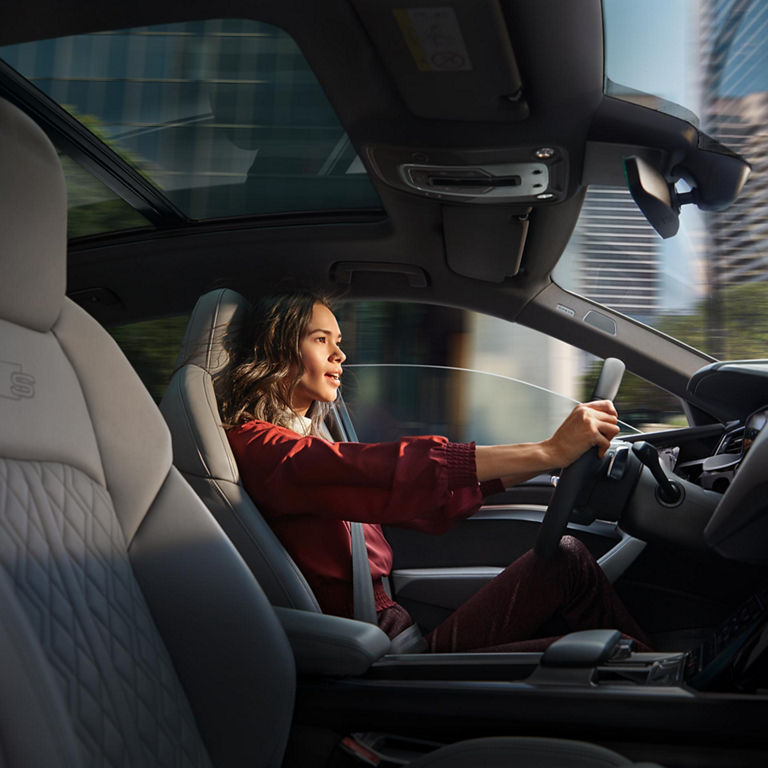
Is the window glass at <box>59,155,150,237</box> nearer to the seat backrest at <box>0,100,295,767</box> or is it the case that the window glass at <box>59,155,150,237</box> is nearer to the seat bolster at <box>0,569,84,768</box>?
the seat backrest at <box>0,100,295,767</box>

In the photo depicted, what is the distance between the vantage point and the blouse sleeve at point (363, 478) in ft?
4.64

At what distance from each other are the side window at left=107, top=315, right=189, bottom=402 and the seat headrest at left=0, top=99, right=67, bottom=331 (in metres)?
1.04

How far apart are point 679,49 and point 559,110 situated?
0.31 m

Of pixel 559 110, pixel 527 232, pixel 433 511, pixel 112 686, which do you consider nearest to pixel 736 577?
pixel 433 511

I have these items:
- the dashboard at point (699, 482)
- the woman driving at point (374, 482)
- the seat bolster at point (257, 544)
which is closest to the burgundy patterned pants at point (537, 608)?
the woman driving at point (374, 482)

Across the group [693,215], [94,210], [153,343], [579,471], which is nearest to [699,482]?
[579,471]

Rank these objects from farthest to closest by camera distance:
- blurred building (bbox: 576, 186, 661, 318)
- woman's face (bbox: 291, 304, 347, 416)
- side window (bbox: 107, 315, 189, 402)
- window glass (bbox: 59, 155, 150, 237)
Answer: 1. side window (bbox: 107, 315, 189, 402)
2. blurred building (bbox: 576, 186, 661, 318)
3. window glass (bbox: 59, 155, 150, 237)
4. woman's face (bbox: 291, 304, 347, 416)

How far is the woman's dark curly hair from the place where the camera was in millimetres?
1653

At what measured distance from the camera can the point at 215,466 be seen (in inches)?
58.0

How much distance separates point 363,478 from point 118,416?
0.45 meters

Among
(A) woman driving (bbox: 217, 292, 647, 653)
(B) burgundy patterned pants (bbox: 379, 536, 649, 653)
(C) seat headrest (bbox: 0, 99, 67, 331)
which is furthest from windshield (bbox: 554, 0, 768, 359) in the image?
(C) seat headrest (bbox: 0, 99, 67, 331)

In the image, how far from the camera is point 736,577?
5.49 feet

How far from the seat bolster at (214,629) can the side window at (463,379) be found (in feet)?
3.67

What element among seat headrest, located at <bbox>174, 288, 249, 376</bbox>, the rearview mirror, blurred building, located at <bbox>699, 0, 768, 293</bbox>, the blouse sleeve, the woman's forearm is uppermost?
blurred building, located at <bbox>699, 0, 768, 293</bbox>
